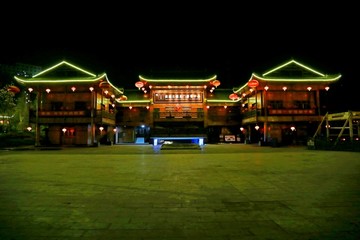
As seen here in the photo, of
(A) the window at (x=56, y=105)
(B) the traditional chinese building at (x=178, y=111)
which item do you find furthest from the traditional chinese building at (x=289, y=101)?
(A) the window at (x=56, y=105)

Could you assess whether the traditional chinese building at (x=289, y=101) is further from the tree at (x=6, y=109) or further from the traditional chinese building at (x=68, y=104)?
the tree at (x=6, y=109)

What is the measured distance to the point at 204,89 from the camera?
122 ft

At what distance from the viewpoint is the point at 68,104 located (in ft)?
105

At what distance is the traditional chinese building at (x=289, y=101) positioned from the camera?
2958 cm

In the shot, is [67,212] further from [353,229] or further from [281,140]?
[281,140]

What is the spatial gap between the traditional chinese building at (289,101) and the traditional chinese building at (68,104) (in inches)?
674

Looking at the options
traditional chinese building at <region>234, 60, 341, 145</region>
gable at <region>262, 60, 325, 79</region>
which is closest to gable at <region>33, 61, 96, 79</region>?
traditional chinese building at <region>234, 60, 341, 145</region>

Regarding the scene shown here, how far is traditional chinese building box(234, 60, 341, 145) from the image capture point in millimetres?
29578

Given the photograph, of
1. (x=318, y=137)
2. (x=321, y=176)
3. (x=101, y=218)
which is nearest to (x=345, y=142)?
(x=318, y=137)

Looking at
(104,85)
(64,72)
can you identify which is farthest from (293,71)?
(64,72)

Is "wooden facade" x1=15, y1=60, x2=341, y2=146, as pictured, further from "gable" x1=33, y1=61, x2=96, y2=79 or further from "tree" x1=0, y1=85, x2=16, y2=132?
"tree" x1=0, y1=85, x2=16, y2=132

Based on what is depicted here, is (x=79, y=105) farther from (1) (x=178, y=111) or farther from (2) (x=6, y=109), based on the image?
(2) (x=6, y=109)

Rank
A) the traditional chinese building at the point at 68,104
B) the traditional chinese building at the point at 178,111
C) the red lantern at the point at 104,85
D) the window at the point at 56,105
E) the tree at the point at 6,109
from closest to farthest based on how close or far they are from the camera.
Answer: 1. the traditional chinese building at the point at 68,104
2. the red lantern at the point at 104,85
3. the window at the point at 56,105
4. the traditional chinese building at the point at 178,111
5. the tree at the point at 6,109

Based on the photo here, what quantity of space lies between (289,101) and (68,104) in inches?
1025
